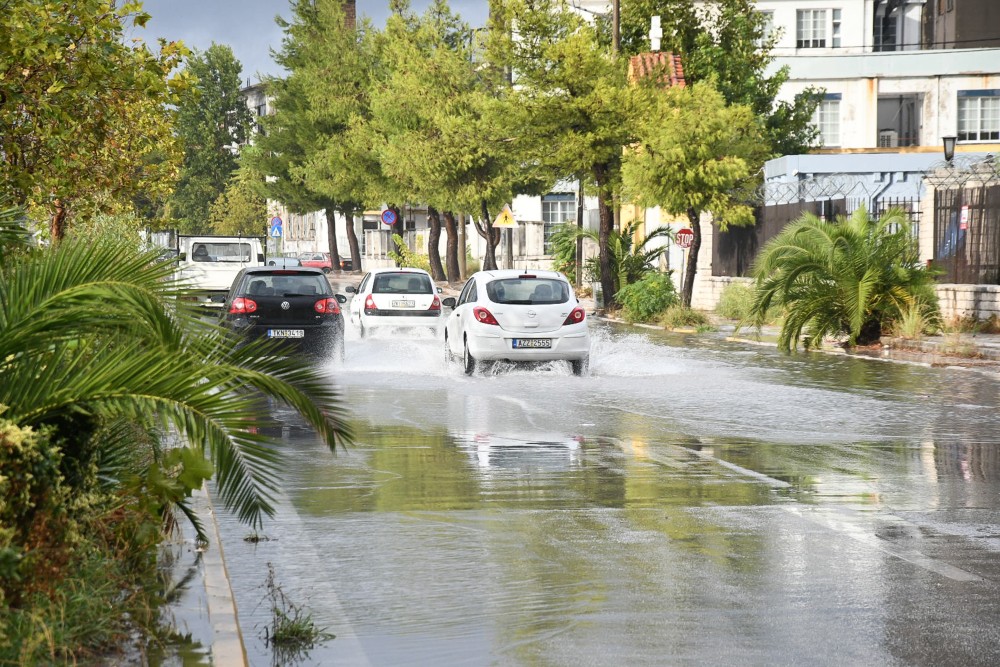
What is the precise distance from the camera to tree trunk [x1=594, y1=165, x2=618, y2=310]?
141ft

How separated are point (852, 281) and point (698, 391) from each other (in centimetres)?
781

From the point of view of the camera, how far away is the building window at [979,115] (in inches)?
2511

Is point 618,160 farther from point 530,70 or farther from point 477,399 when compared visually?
point 477,399

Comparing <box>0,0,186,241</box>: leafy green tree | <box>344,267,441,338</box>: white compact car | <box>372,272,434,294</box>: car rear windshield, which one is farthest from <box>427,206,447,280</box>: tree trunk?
<box>0,0,186,241</box>: leafy green tree

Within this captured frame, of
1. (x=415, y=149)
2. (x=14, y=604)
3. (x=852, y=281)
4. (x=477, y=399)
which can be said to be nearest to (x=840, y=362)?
(x=852, y=281)

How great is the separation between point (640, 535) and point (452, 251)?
56.6 m

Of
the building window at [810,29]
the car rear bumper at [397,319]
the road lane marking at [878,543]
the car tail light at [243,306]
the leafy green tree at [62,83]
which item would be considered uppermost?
the building window at [810,29]

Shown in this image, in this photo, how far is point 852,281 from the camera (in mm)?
26719

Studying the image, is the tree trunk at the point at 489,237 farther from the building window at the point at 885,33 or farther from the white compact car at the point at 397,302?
the white compact car at the point at 397,302

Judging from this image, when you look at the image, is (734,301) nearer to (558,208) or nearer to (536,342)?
(536,342)

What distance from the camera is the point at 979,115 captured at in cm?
6419

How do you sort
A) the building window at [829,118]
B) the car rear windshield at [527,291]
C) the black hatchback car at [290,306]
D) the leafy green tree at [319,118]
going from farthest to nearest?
1. the leafy green tree at [319,118]
2. the building window at [829,118]
3. the black hatchback car at [290,306]
4. the car rear windshield at [527,291]

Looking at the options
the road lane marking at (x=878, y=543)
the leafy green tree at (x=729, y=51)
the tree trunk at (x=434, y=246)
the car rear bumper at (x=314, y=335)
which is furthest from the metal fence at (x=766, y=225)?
the tree trunk at (x=434, y=246)

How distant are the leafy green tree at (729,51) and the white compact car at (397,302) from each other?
20.9m
